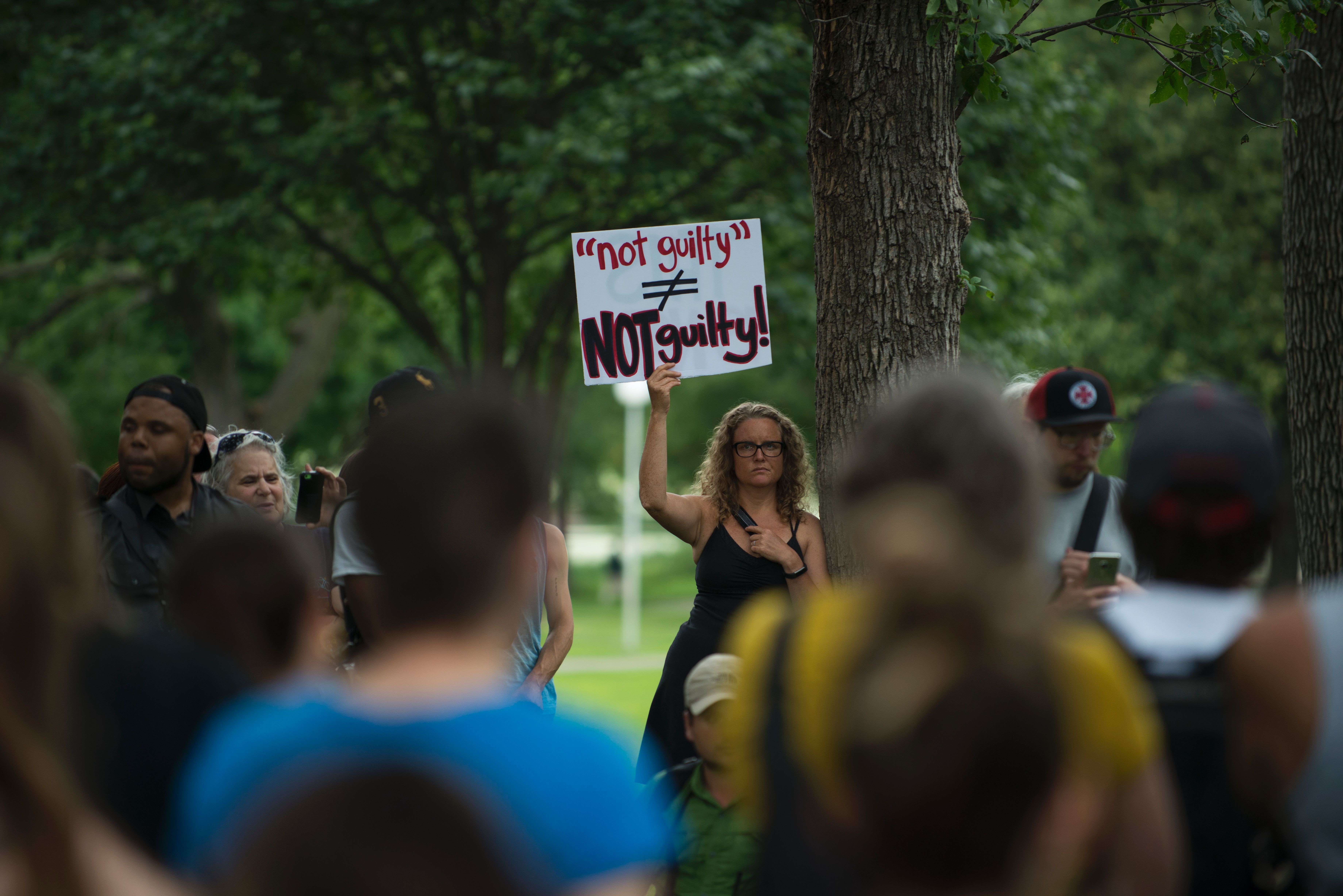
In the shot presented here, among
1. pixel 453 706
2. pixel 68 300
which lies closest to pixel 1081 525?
pixel 453 706

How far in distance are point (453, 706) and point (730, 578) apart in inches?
122

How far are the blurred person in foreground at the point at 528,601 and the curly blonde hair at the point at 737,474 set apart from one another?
2.19ft

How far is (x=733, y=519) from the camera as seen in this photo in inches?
187

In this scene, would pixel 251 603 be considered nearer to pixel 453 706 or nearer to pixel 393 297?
pixel 453 706

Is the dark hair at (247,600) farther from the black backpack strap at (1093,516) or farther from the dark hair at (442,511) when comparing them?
the black backpack strap at (1093,516)

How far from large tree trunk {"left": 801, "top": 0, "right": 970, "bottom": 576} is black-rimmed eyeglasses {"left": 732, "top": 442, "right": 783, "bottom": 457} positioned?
360 millimetres

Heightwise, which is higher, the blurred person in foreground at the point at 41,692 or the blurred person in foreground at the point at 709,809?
the blurred person in foreground at the point at 41,692

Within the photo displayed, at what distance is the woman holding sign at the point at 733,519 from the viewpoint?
4566mm

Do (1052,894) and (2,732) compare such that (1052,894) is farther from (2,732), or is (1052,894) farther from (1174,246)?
(1174,246)

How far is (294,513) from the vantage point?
17.6 feet

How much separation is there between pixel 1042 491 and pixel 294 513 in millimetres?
4131

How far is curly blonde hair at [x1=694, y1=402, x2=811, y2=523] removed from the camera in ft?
15.8

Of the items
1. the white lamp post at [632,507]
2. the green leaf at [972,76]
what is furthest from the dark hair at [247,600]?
the white lamp post at [632,507]

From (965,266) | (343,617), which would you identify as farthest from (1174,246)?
(343,617)
